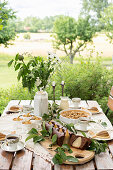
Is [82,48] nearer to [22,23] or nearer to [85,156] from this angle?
[22,23]

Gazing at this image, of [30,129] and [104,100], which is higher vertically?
[30,129]

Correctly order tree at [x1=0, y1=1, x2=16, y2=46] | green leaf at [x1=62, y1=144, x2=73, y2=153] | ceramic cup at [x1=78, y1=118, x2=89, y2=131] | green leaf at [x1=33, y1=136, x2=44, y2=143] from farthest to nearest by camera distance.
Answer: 1. tree at [x1=0, y1=1, x2=16, y2=46]
2. ceramic cup at [x1=78, y1=118, x2=89, y2=131]
3. green leaf at [x1=33, y1=136, x2=44, y2=143]
4. green leaf at [x1=62, y1=144, x2=73, y2=153]

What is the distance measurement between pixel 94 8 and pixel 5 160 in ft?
13.7

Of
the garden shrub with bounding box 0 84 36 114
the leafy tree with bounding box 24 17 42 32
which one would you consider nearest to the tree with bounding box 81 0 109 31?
the leafy tree with bounding box 24 17 42 32

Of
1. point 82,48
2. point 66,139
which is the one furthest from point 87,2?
point 66,139

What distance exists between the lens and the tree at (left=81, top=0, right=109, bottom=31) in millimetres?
4715

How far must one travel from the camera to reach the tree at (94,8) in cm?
471

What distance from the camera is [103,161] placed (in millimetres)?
1152

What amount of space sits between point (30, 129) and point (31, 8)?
3827 millimetres

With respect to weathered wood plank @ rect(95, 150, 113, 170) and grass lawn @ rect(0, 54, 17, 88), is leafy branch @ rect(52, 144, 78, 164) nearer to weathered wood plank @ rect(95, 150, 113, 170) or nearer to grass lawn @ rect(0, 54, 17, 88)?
weathered wood plank @ rect(95, 150, 113, 170)

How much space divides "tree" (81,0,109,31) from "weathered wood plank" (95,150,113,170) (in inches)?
150

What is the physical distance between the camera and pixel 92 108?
6.61 ft

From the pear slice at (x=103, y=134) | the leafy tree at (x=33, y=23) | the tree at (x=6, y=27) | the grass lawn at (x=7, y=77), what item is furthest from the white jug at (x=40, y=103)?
the grass lawn at (x=7, y=77)

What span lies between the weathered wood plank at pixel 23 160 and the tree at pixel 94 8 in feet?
12.7
